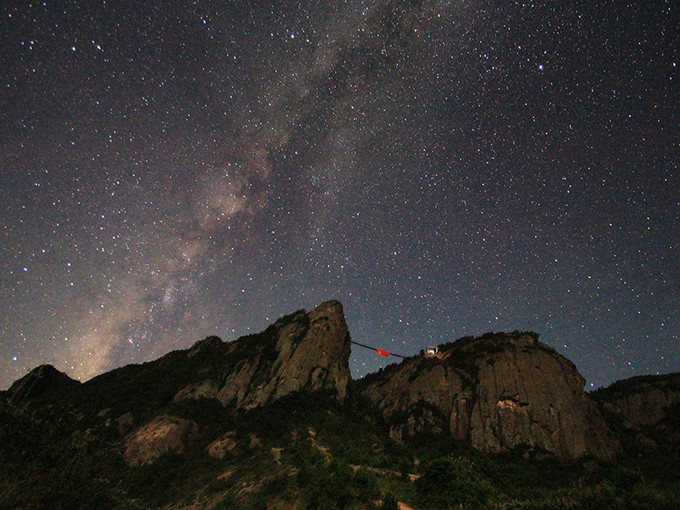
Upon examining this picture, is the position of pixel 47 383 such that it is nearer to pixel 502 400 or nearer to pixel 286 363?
pixel 286 363

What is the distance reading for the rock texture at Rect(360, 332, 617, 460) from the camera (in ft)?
147

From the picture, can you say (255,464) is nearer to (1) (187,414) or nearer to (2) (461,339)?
A: (1) (187,414)

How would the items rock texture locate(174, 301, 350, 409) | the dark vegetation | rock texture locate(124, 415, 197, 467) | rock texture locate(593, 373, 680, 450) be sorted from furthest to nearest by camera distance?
1. rock texture locate(174, 301, 350, 409)
2. rock texture locate(593, 373, 680, 450)
3. rock texture locate(124, 415, 197, 467)
4. the dark vegetation

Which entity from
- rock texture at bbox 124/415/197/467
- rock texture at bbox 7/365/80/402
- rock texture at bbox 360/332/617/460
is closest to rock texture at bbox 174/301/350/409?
rock texture at bbox 124/415/197/467

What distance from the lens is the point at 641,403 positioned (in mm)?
60375

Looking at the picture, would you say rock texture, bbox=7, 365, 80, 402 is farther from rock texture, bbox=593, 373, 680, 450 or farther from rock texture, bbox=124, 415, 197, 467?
rock texture, bbox=593, 373, 680, 450

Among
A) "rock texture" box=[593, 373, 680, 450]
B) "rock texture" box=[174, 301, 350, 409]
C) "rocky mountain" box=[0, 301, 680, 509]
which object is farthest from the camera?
"rock texture" box=[174, 301, 350, 409]

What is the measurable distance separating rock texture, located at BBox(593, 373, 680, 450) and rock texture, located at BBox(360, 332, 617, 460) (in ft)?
29.0

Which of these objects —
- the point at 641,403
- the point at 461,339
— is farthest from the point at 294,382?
the point at 641,403

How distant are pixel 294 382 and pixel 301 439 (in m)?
15.9

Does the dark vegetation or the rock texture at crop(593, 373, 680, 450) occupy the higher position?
the rock texture at crop(593, 373, 680, 450)

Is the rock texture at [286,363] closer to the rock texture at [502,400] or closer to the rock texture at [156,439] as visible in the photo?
the rock texture at [156,439]

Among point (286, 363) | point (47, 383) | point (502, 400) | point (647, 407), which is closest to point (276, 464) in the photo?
point (286, 363)

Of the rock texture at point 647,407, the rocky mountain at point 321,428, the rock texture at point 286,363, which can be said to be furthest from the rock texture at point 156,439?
the rock texture at point 647,407
